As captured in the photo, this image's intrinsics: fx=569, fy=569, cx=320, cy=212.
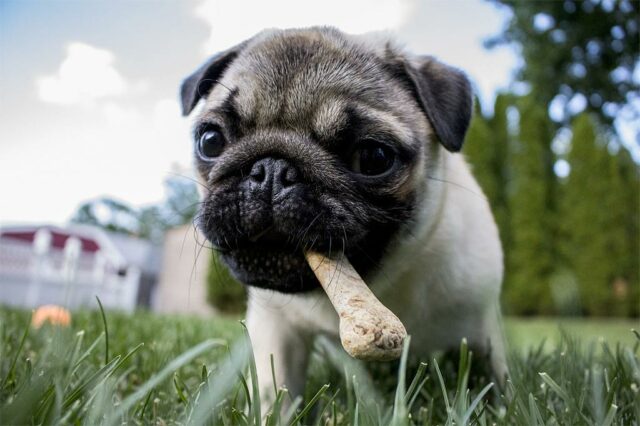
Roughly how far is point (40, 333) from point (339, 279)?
84.2 inches

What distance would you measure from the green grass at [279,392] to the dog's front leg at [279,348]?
4.5 inches

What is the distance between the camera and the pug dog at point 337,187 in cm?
190

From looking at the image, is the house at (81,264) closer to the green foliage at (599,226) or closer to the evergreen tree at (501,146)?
the evergreen tree at (501,146)

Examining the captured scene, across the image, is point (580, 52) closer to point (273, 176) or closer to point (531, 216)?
point (531, 216)

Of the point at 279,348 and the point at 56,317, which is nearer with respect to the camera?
the point at 279,348

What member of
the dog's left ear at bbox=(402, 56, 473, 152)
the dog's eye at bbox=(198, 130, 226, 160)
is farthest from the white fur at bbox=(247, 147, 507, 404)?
the dog's eye at bbox=(198, 130, 226, 160)

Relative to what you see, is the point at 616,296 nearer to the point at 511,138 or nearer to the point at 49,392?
the point at 511,138

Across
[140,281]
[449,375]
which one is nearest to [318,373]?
[449,375]

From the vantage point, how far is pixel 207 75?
8.93 feet

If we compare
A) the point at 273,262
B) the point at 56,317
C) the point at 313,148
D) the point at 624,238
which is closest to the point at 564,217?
the point at 624,238

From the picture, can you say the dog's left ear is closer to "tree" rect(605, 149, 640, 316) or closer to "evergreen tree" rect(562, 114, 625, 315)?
"evergreen tree" rect(562, 114, 625, 315)

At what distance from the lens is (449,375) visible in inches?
110

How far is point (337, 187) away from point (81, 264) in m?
19.4

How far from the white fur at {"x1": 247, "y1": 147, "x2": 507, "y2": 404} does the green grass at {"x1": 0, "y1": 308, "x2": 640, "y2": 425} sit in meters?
0.16
